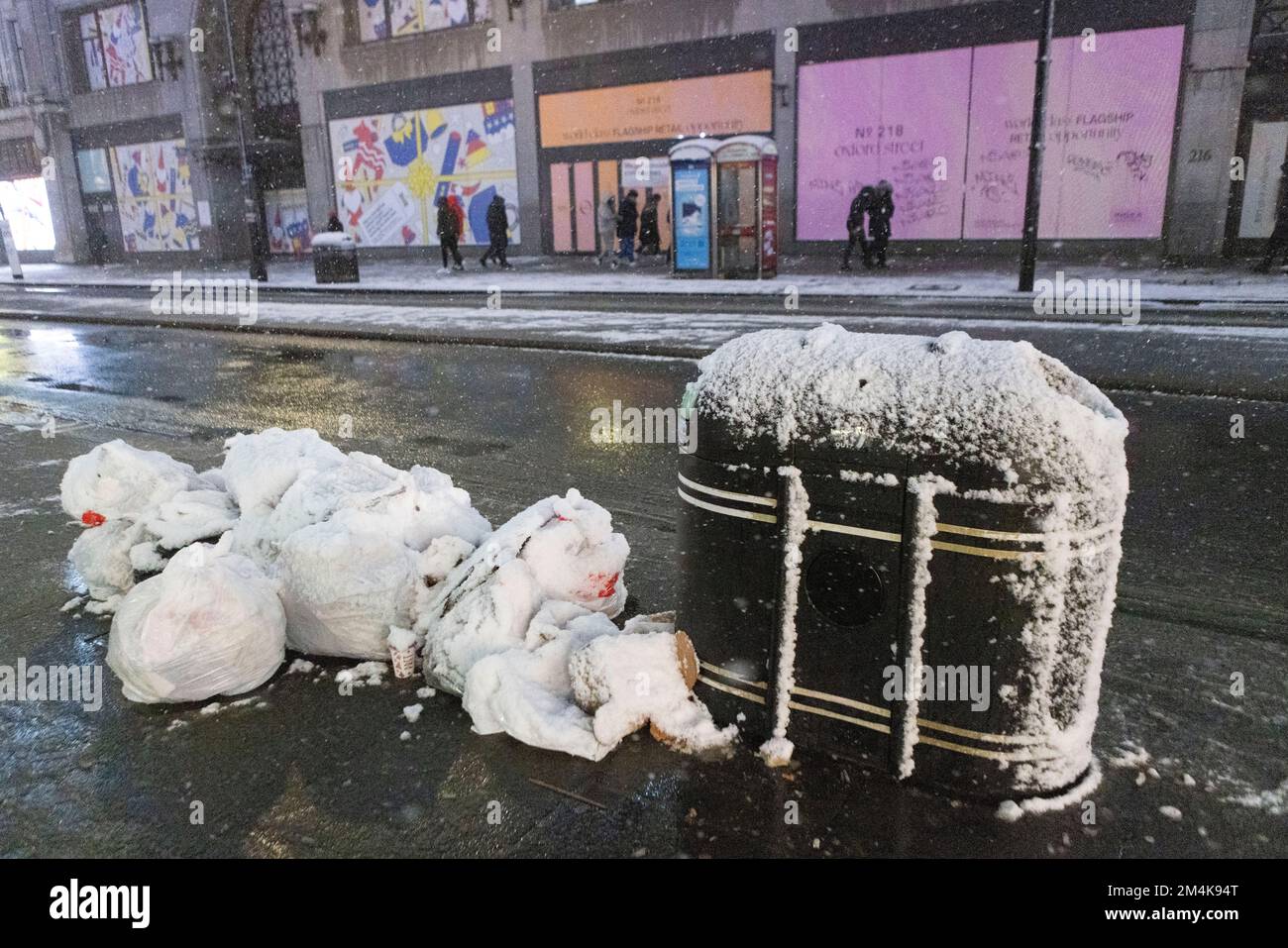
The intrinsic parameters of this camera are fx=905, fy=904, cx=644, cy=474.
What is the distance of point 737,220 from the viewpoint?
58.2 ft

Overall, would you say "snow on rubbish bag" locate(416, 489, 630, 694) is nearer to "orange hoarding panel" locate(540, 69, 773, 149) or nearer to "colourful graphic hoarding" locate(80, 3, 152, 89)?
"orange hoarding panel" locate(540, 69, 773, 149)

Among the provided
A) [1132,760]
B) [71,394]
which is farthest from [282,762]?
[71,394]

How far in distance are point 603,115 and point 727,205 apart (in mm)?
7746

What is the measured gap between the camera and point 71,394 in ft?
31.2

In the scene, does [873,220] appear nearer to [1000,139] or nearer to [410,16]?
[1000,139]

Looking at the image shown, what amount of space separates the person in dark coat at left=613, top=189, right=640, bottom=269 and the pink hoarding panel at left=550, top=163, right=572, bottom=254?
100 inches

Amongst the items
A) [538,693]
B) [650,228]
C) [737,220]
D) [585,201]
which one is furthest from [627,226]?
[538,693]

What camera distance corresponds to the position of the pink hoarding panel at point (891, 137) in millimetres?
19359

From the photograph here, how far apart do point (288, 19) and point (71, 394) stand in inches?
956

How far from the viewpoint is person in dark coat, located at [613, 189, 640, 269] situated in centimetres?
2208


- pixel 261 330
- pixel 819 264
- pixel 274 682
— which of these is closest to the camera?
pixel 274 682

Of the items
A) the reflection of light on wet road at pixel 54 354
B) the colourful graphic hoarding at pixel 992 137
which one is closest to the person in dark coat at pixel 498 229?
the colourful graphic hoarding at pixel 992 137

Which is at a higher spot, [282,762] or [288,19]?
[288,19]
